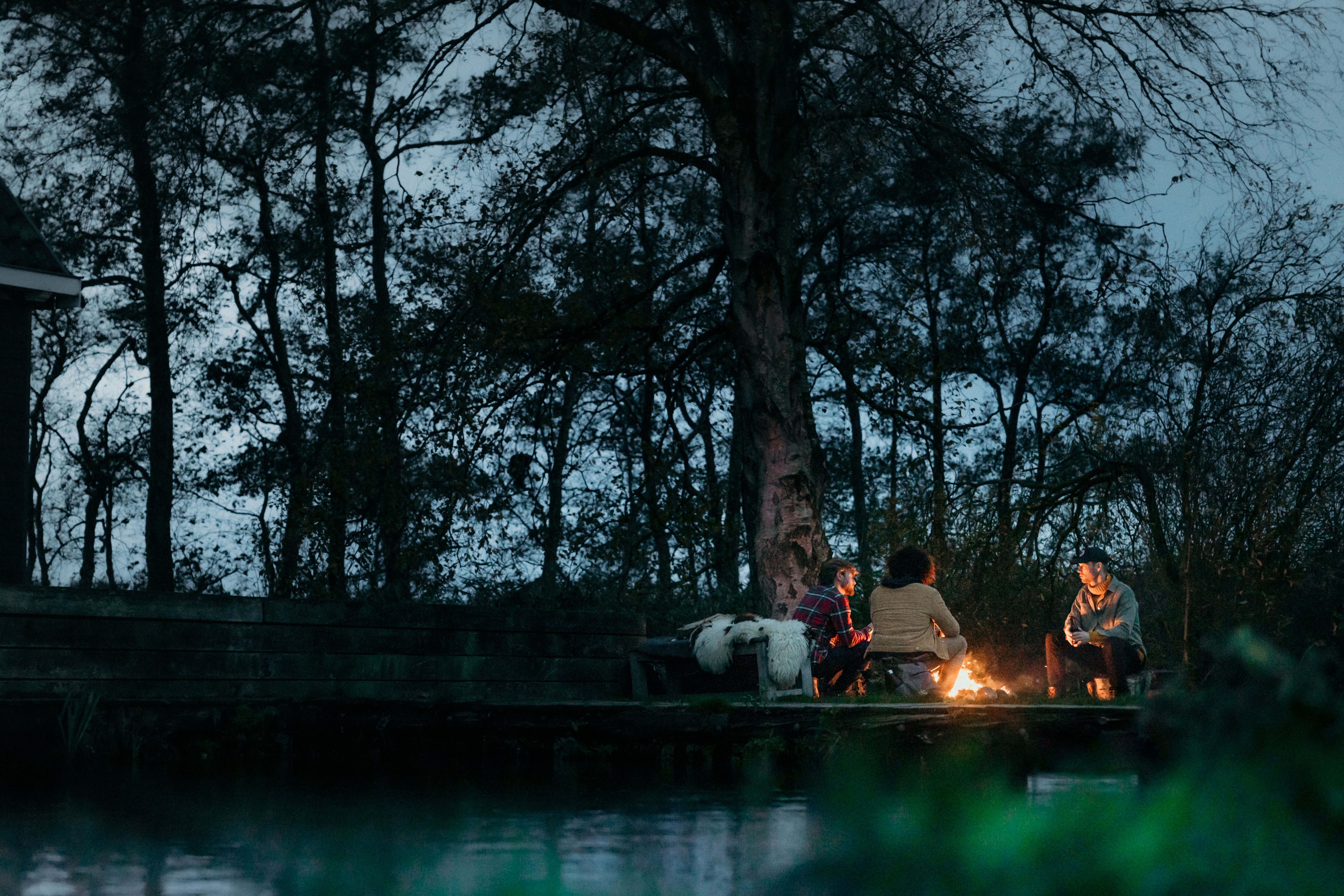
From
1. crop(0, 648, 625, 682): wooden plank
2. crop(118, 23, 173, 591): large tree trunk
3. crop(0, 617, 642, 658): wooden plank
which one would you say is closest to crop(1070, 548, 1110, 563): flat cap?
crop(0, 617, 642, 658): wooden plank

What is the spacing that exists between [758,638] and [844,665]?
0.97m

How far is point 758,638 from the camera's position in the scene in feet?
37.1

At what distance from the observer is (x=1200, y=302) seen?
794 inches

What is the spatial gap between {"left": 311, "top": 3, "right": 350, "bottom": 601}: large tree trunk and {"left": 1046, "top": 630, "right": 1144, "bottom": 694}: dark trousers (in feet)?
22.6

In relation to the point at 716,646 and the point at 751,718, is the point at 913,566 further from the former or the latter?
the point at 751,718

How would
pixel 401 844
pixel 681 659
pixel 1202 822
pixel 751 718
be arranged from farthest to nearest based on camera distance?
pixel 681 659 < pixel 751 718 < pixel 401 844 < pixel 1202 822

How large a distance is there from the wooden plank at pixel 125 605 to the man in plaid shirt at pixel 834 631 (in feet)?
14.3

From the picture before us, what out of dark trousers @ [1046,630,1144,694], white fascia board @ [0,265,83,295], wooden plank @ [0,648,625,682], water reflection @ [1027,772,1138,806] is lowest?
water reflection @ [1027,772,1138,806]

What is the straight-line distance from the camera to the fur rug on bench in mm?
11273

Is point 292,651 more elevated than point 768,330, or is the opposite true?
point 768,330

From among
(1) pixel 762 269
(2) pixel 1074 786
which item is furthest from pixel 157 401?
(2) pixel 1074 786

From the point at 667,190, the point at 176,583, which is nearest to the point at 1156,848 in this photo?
the point at 667,190

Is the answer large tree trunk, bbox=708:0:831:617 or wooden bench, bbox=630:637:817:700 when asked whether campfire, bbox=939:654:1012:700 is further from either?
large tree trunk, bbox=708:0:831:617

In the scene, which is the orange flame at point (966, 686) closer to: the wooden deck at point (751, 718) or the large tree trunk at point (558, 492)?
the wooden deck at point (751, 718)
